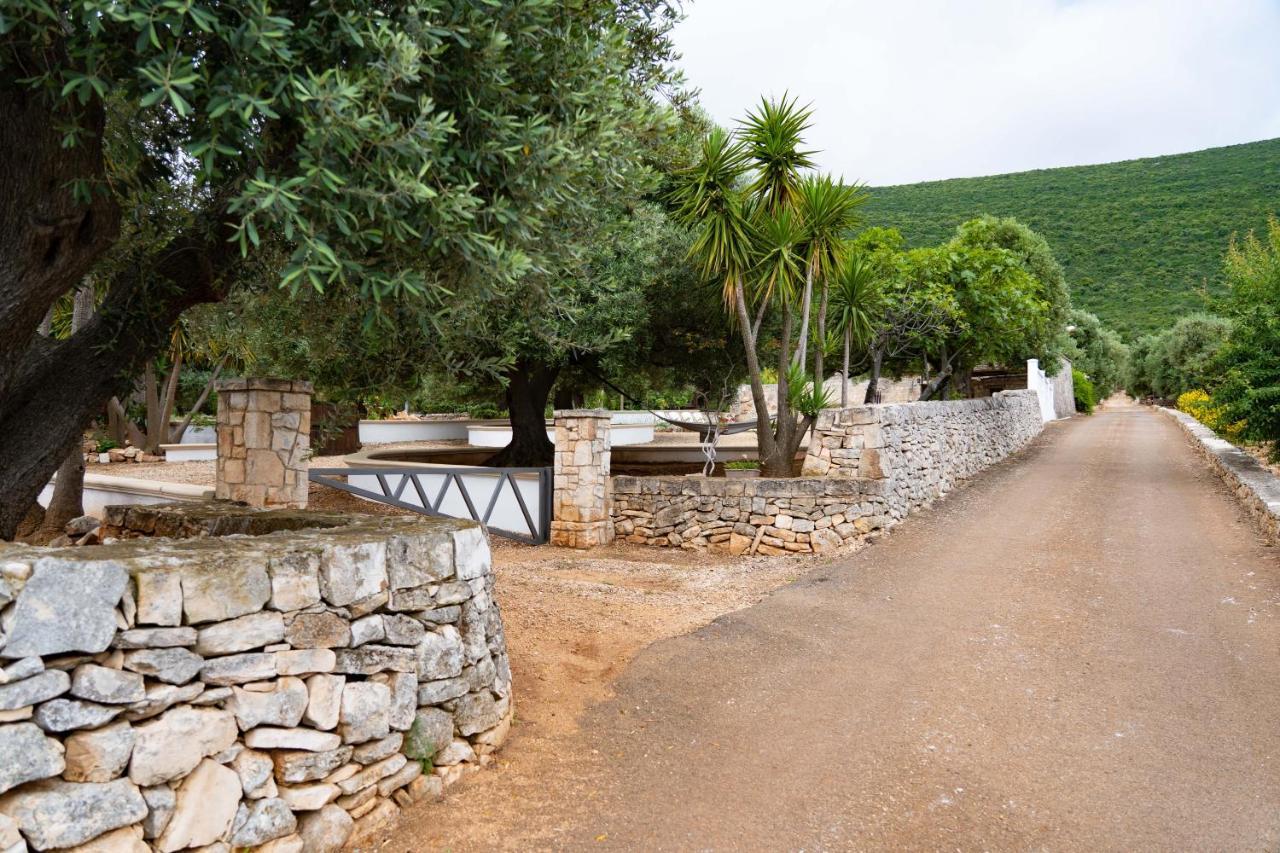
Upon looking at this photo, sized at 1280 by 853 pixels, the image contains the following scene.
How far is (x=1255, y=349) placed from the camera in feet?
37.0

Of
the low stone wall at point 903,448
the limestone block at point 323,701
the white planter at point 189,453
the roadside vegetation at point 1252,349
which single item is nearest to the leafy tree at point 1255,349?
the roadside vegetation at point 1252,349

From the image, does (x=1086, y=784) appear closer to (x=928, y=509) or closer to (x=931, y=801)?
(x=931, y=801)

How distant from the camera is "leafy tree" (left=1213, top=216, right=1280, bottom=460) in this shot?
11016 mm

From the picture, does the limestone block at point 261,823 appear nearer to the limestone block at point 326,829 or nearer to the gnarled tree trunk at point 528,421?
the limestone block at point 326,829

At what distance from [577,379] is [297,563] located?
11.0m

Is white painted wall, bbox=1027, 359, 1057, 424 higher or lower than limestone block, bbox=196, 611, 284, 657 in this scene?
higher

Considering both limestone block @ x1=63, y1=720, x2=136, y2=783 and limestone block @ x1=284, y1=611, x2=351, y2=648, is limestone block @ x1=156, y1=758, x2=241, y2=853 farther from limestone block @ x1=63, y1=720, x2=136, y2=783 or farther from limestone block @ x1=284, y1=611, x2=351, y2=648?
limestone block @ x1=284, y1=611, x2=351, y2=648

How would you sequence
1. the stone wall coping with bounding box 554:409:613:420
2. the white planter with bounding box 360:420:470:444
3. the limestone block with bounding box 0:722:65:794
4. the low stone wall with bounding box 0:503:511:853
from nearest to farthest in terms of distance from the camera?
the limestone block with bounding box 0:722:65:794 < the low stone wall with bounding box 0:503:511:853 < the stone wall coping with bounding box 554:409:613:420 < the white planter with bounding box 360:420:470:444

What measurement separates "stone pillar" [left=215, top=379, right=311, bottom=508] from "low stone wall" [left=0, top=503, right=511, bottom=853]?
13.8ft

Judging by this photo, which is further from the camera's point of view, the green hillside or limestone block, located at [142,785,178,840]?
the green hillside

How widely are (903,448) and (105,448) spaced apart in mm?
17612

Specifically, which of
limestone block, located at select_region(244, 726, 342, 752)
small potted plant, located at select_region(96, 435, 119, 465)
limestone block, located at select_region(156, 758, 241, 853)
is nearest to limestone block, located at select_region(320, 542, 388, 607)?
limestone block, located at select_region(244, 726, 342, 752)

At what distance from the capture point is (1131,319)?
54688 mm

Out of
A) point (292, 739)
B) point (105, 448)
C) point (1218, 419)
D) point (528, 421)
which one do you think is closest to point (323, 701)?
point (292, 739)
